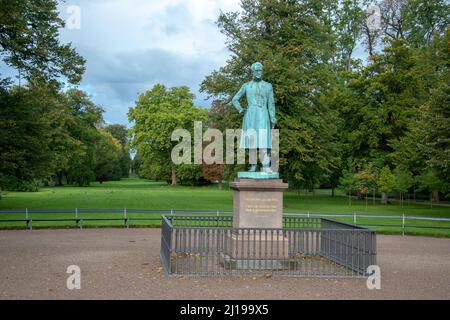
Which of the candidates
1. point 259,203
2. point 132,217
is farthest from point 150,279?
point 132,217

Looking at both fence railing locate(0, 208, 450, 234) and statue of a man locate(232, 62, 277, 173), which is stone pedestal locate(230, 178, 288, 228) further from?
fence railing locate(0, 208, 450, 234)

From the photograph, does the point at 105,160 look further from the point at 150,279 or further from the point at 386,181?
the point at 150,279

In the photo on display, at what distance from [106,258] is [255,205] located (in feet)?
14.5

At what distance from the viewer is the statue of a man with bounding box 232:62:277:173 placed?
12641 mm

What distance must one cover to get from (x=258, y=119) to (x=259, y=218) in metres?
2.66

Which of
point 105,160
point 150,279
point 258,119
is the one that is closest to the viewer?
point 150,279

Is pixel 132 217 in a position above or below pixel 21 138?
below

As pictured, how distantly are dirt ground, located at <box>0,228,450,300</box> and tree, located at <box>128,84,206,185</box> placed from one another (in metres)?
50.5

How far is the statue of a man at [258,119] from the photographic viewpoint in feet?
41.5

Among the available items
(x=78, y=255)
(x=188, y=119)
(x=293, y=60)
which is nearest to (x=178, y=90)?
(x=188, y=119)

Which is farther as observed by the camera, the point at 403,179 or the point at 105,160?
the point at 105,160

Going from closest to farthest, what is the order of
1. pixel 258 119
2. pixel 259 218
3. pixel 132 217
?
pixel 259 218, pixel 258 119, pixel 132 217

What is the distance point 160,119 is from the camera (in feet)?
218

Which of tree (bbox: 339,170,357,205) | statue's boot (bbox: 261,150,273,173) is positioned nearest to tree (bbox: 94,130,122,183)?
tree (bbox: 339,170,357,205)
